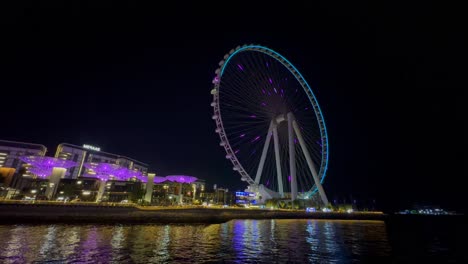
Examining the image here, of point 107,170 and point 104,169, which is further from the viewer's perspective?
point 107,170

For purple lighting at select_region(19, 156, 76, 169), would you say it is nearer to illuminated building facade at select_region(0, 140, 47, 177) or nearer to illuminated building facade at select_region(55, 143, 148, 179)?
illuminated building facade at select_region(55, 143, 148, 179)

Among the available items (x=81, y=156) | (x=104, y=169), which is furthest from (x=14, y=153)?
(x=104, y=169)

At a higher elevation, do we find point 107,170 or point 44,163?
point 107,170

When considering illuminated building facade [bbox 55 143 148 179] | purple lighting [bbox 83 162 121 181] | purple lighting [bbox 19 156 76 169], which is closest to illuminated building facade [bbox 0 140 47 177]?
illuminated building facade [bbox 55 143 148 179]

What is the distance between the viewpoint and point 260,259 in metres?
15.5

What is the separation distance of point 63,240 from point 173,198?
88.9 metres

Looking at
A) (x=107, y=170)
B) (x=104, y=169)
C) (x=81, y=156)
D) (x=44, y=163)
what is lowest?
(x=44, y=163)

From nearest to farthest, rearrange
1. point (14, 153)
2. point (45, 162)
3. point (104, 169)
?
point (45, 162) < point (104, 169) < point (14, 153)

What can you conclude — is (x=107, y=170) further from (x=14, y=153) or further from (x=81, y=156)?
(x=14, y=153)

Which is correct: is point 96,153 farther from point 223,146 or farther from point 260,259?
point 260,259

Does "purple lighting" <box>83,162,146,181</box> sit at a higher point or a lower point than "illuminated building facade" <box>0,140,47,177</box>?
lower

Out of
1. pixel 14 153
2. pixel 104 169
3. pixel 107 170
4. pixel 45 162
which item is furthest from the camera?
pixel 14 153

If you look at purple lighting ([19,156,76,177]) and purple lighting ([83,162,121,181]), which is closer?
purple lighting ([19,156,76,177])

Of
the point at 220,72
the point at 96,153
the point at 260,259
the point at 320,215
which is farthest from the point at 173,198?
the point at 260,259
